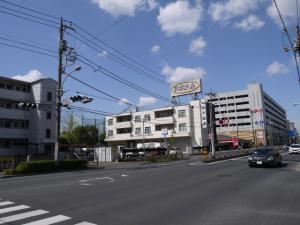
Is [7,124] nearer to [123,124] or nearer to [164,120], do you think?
[164,120]

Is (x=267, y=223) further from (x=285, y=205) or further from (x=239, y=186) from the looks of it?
(x=239, y=186)

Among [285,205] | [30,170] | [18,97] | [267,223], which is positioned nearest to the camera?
[267,223]

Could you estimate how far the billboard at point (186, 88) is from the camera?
7394 centimetres

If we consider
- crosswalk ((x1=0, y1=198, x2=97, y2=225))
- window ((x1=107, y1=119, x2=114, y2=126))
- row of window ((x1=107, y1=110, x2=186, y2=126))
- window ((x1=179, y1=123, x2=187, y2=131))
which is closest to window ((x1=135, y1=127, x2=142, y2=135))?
row of window ((x1=107, y1=110, x2=186, y2=126))

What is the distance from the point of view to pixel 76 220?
793 centimetres

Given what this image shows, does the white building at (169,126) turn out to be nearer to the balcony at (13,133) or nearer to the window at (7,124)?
the balcony at (13,133)

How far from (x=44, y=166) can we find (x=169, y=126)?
166ft

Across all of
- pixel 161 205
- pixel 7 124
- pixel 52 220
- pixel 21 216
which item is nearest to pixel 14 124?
pixel 7 124

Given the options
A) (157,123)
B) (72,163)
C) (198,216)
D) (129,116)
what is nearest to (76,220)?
(198,216)

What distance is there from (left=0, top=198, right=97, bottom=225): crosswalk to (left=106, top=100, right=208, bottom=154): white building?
184 feet

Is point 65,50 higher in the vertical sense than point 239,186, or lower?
higher

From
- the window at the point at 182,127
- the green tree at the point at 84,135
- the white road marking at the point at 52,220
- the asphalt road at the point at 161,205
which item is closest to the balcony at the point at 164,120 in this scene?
the window at the point at 182,127

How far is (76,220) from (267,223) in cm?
465

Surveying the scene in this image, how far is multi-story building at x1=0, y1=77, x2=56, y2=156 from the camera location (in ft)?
156
